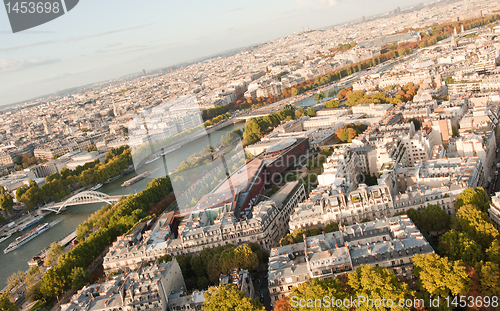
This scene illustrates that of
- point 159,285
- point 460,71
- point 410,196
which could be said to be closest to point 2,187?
point 159,285

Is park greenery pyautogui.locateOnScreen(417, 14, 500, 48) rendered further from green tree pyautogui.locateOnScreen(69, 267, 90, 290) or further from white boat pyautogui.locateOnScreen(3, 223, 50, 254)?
green tree pyautogui.locateOnScreen(69, 267, 90, 290)

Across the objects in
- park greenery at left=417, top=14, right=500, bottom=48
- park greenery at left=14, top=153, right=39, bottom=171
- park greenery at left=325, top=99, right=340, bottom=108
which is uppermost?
park greenery at left=417, top=14, right=500, bottom=48

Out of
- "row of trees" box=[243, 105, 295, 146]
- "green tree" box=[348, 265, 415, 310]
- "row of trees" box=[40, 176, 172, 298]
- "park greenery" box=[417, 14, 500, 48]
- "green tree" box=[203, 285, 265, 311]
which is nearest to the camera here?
"green tree" box=[348, 265, 415, 310]

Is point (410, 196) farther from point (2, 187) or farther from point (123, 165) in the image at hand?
point (2, 187)

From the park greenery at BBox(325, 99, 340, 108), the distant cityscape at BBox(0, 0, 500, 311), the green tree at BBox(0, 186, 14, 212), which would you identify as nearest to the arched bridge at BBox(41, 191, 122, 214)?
the distant cityscape at BBox(0, 0, 500, 311)

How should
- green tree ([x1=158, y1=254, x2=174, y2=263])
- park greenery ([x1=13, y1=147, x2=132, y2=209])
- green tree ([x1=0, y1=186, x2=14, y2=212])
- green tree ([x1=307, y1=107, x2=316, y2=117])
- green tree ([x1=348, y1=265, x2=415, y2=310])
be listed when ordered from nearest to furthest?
green tree ([x1=348, y1=265, x2=415, y2=310]) < green tree ([x1=158, y1=254, x2=174, y2=263]) < green tree ([x1=0, y1=186, x2=14, y2=212]) < park greenery ([x1=13, y1=147, x2=132, y2=209]) < green tree ([x1=307, y1=107, x2=316, y2=117])

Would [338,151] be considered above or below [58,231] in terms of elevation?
above

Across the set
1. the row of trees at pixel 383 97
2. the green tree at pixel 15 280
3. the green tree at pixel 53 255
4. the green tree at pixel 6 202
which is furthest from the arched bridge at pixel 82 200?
the row of trees at pixel 383 97
